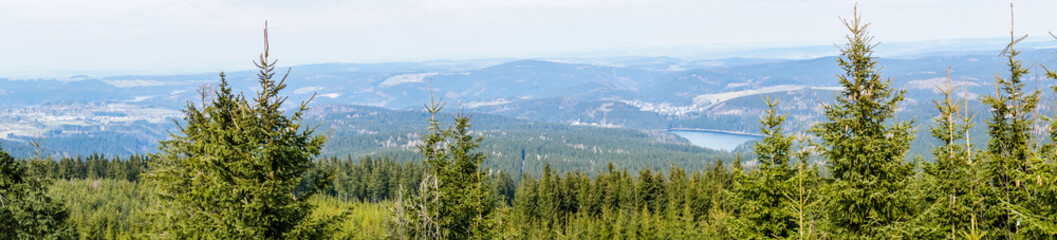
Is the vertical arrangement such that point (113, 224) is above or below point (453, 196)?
below

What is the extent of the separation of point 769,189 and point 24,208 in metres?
24.0

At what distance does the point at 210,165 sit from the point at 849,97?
49.5ft

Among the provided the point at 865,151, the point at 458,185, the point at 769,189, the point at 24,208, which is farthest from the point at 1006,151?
the point at 24,208

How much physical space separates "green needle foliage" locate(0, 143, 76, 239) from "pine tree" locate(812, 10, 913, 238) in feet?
78.3

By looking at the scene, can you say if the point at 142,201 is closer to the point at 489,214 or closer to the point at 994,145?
the point at 489,214

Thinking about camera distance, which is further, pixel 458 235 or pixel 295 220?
pixel 458 235

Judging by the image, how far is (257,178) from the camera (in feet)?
40.9

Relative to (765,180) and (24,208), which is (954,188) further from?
(24,208)

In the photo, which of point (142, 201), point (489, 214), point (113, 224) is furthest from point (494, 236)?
point (142, 201)

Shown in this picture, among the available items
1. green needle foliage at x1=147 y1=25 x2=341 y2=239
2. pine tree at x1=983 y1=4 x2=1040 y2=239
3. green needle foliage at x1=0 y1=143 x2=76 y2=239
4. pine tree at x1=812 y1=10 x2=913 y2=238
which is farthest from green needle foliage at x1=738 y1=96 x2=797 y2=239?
green needle foliage at x1=0 y1=143 x2=76 y2=239

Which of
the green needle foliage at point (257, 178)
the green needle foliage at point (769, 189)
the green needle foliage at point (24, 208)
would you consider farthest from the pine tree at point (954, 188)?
the green needle foliage at point (24, 208)

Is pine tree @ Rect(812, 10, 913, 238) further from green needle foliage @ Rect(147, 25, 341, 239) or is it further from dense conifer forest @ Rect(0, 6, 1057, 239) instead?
green needle foliage @ Rect(147, 25, 341, 239)

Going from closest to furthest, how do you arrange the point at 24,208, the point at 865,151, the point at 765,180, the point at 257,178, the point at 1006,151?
the point at 257,178 < the point at 865,151 < the point at 1006,151 < the point at 765,180 < the point at 24,208

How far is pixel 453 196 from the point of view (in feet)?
70.6
